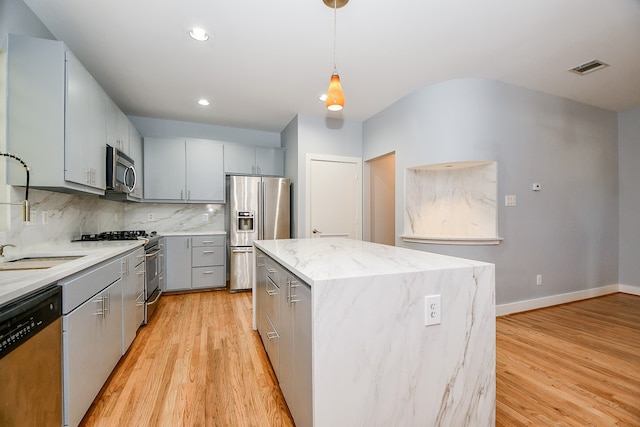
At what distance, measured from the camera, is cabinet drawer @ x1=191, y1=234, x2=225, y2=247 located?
4.12 metres

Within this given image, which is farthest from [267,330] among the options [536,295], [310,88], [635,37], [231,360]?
[635,37]

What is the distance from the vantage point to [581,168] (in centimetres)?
367

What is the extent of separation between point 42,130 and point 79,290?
1148mm

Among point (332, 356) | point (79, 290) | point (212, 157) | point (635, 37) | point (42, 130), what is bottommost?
point (332, 356)

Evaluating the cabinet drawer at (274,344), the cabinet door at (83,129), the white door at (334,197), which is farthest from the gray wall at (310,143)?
the cabinet door at (83,129)

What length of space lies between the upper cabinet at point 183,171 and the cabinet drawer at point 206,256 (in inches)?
29.2

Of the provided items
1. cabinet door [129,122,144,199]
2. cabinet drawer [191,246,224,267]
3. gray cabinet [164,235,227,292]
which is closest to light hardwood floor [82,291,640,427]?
gray cabinet [164,235,227,292]

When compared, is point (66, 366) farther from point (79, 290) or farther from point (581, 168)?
point (581, 168)

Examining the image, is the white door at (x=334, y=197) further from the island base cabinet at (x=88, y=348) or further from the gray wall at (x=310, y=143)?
the island base cabinet at (x=88, y=348)

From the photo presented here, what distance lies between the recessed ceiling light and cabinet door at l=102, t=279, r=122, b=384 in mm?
1987

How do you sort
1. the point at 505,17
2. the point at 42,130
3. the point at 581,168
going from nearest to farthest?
the point at 42,130, the point at 505,17, the point at 581,168

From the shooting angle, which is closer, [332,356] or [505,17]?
[332,356]

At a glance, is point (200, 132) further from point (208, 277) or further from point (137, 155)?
point (208, 277)

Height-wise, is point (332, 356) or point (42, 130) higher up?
point (42, 130)
